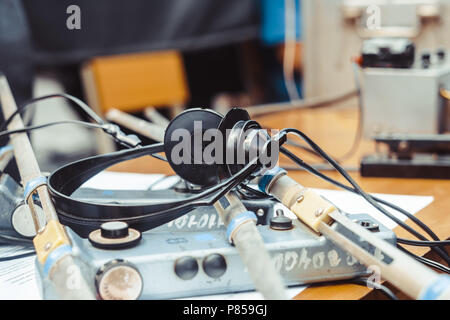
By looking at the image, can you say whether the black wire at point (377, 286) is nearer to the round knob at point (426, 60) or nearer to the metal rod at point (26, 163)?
the metal rod at point (26, 163)

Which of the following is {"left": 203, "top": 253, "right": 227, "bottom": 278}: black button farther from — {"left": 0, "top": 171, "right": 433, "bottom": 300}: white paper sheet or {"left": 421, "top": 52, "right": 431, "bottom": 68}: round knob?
{"left": 421, "top": 52, "right": 431, "bottom": 68}: round knob

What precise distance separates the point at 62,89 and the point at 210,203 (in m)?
1.92

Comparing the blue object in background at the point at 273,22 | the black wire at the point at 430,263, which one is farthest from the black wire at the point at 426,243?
the blue object in background at the point at 273,22

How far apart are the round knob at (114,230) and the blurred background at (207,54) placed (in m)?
0.57

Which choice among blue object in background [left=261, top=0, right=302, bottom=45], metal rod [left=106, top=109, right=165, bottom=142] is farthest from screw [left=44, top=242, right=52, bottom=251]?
blue object in background [left=261, top=0, right=302, bottom=45]

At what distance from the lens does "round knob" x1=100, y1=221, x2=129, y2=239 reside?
18.1 inches

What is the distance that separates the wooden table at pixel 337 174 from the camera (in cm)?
48

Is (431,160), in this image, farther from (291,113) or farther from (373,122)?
(291,113)

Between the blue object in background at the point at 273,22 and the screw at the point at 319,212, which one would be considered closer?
the screw at the point at 319,212

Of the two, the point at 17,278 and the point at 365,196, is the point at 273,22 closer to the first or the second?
the point at 365,196

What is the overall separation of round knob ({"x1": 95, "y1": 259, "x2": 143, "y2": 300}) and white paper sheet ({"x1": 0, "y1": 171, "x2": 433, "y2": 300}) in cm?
6

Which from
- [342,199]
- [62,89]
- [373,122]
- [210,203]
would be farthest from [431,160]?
[62,89]
